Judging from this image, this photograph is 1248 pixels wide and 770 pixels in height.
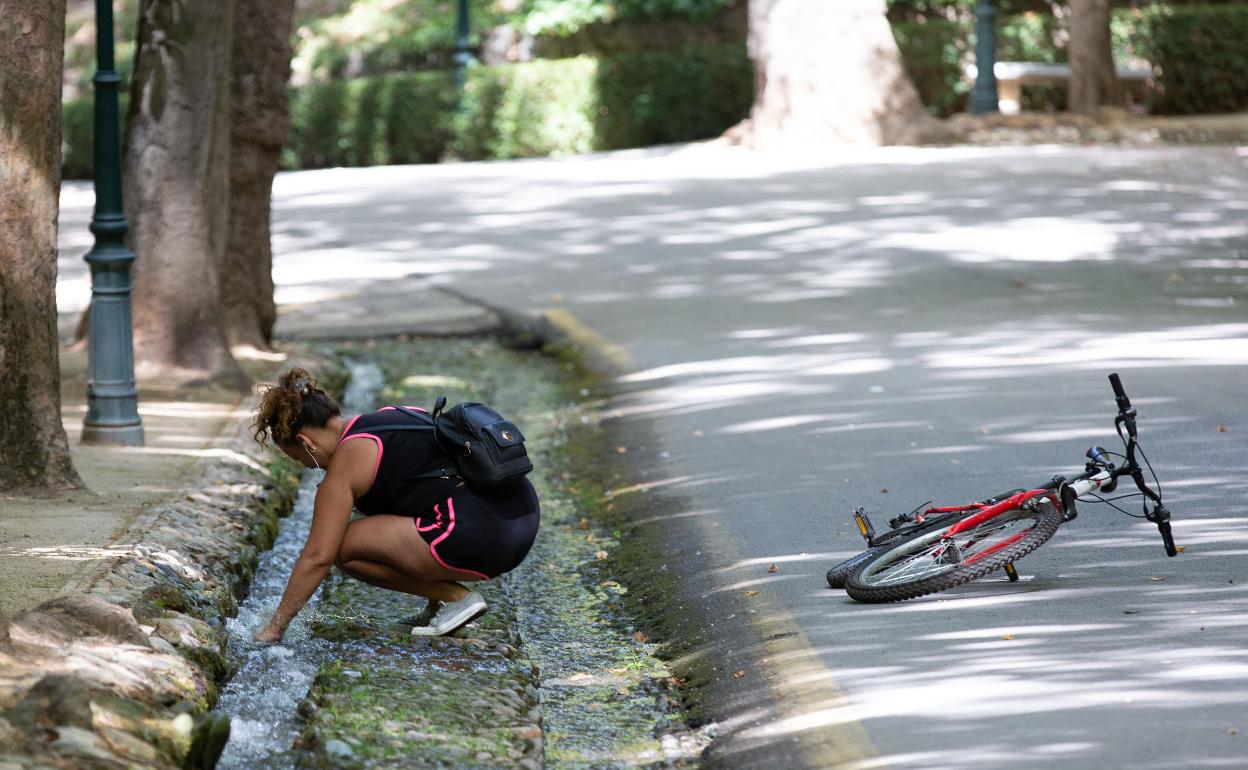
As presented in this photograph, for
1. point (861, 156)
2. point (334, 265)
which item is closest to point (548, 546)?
point (334, 265)

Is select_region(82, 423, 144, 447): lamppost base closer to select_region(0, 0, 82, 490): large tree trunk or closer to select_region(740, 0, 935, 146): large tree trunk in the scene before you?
select_region(0, 0, 82, 490): large tree trunk

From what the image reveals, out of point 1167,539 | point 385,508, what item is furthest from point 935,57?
point 385,508

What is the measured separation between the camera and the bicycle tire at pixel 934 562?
6.11 meters

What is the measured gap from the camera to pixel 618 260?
16328mm

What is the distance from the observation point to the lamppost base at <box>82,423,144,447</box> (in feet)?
30.1

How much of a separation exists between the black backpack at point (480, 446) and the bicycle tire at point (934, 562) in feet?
4.36

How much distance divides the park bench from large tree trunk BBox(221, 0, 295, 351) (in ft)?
55.3

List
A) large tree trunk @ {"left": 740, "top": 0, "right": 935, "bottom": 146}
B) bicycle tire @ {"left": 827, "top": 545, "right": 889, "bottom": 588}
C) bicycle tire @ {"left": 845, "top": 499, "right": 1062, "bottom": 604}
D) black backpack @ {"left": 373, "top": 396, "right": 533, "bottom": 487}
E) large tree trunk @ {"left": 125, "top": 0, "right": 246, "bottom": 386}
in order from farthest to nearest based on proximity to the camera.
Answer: large tree trunk @ {"left": 740, "top": 0, "right": 935, "bottom": 146} → large tree trunk @ {"left": 125, "top": 0, "right": 246, "bottom": 386} → bicycle tire @ {"left": 827, "top": 545, "right": 889, "bottom": 588} → bicycle tire @ {"left": 845, "top": 499, "right": 1062, "bottom": 604} → black backpack @ {"left": 373, "top": 396, "right": 533, "bottom": 487}

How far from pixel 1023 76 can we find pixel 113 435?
21.2 metres

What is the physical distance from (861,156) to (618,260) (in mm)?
7871

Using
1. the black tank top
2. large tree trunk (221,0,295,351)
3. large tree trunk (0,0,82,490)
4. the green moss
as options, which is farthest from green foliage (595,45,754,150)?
the black tank top

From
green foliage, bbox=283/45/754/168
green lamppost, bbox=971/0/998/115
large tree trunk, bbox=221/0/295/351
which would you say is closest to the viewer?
large tree trunk, bbox=221/0/295/351

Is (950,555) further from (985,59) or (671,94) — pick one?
(671,94)

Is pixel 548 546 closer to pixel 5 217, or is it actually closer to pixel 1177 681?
pixel 5 217
